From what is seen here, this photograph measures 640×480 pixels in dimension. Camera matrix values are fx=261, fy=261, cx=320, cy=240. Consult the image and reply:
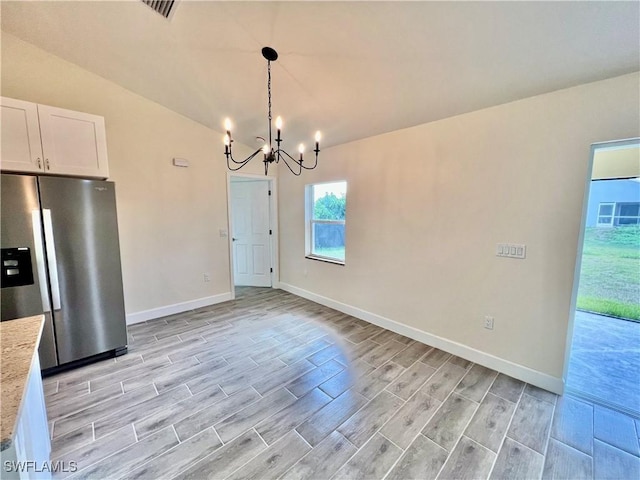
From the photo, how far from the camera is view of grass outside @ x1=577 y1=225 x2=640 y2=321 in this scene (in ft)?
8.71

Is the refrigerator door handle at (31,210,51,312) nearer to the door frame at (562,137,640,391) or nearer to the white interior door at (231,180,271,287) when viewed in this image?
the white interior door at (231,180,271,287)

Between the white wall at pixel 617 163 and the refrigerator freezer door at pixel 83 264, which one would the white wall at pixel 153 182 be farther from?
the white wall at pixel 617 163

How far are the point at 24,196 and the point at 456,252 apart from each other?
151 inches

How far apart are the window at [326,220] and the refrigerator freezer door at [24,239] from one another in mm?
3056

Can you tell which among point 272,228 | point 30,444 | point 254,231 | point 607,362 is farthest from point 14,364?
point 607,362

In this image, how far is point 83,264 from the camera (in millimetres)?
2428

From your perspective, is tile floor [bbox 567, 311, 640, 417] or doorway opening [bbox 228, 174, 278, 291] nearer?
tile floor [bbox 567, 311, 640, 417]

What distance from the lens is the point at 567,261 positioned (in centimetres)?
203

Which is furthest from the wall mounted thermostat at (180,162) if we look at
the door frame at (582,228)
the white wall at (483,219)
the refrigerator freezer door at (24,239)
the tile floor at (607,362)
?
the tile floor at (607,362)

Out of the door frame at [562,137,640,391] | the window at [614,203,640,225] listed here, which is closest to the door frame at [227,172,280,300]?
the door frame at [562,137,640,391]

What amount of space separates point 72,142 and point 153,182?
1.04 meters

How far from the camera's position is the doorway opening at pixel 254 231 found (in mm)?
4824

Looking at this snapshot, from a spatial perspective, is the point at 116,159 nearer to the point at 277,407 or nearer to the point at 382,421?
the point at 277,407

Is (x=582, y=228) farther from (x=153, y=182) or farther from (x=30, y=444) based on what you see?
(x=153, y=182)
